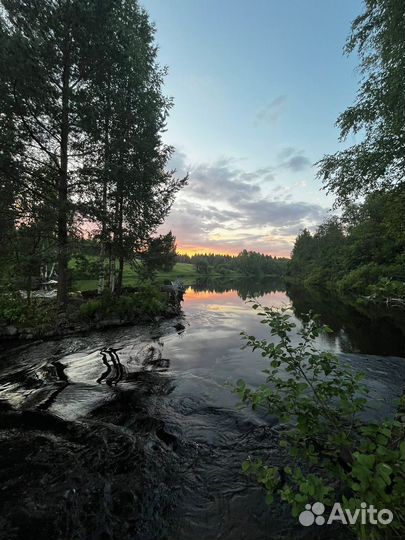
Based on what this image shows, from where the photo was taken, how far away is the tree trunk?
11.9 meters

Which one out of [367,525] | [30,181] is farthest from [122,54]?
[367,525]

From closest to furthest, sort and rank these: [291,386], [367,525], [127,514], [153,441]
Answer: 1. [367,525]
2. [291,386]
3. [127,514]
4. [153,441]

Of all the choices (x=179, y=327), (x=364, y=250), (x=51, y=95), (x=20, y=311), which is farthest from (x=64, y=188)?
(x=364, y=250)

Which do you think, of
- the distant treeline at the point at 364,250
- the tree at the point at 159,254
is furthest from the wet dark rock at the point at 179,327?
the distant treeline at the point at 364,250

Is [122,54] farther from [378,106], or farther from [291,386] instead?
[291,386]

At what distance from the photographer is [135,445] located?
4.53m

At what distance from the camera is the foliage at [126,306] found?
13762 mm

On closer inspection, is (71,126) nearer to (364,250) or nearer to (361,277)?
(361,277)

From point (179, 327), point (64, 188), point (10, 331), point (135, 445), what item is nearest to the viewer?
point (135, 445)

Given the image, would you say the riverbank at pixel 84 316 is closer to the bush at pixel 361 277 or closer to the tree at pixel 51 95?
the tree at pixel 51 95

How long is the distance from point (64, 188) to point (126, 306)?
6794mm

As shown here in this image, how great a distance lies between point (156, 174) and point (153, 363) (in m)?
9.89

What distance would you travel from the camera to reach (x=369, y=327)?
643 inches

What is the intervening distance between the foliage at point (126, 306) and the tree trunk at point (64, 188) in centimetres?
133
